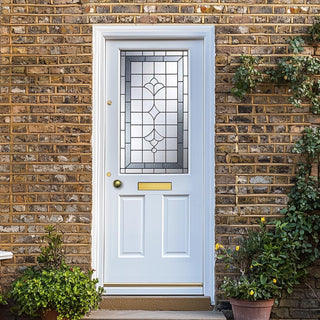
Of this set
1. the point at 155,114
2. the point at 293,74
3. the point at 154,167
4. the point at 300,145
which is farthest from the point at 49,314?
the point at 293,74

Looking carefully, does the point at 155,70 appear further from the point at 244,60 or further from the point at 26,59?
the point at 26,59

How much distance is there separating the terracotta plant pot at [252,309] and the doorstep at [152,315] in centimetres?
17

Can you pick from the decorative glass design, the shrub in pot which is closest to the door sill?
the shrub in pot

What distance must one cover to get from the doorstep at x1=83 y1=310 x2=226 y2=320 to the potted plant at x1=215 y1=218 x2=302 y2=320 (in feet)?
0.82

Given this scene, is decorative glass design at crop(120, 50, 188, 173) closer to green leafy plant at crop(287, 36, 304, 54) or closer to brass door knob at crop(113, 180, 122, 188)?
brass door knob at crop(113, 180, 122, 188)

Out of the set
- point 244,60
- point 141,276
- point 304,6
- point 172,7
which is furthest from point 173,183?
point 304,6

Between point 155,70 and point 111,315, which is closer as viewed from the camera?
point 111,315

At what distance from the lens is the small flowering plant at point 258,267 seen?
482cm

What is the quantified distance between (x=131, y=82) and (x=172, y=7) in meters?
0.79

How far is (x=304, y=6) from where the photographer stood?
17.3 ft

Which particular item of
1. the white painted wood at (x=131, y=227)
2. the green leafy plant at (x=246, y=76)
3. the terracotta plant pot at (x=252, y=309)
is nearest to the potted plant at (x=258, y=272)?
the terracotta plant pot at (x=252, y=309)

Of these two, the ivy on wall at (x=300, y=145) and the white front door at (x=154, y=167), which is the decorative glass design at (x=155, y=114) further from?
the ivy on wall at (x=300, y=145)

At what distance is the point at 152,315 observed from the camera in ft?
16.3

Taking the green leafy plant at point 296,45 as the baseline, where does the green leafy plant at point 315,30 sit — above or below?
above
